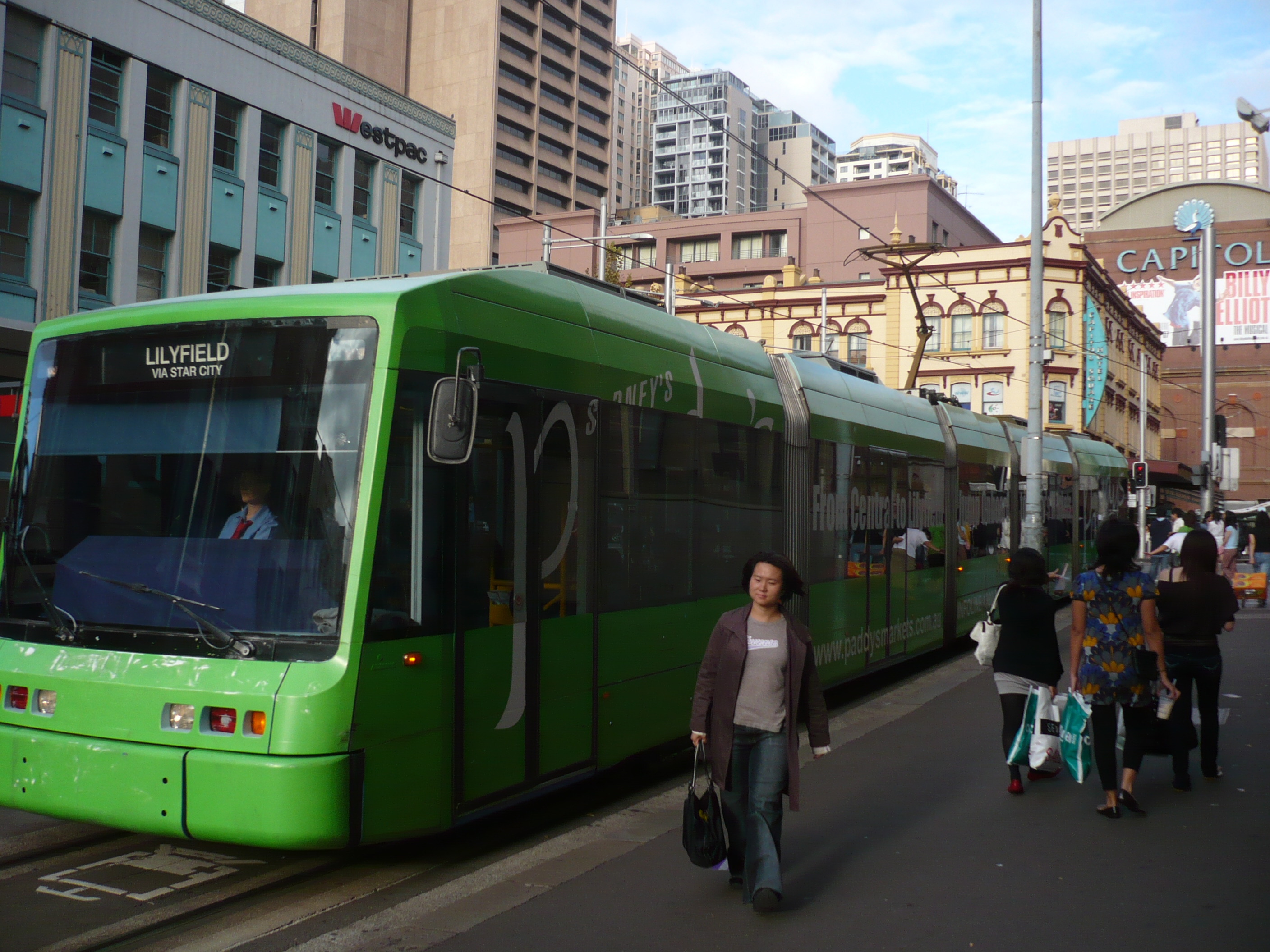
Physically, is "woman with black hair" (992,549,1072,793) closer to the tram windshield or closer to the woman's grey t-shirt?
the woman's grey t-shirt

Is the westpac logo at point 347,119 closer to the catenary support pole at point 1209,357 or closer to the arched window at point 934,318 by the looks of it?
the catenary support pole at point 1209,357

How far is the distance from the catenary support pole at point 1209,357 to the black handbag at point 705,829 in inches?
938

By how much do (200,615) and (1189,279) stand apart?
8385cm

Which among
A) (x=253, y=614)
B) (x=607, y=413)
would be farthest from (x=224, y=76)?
(x=253, y=614)

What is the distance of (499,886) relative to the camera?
18.6ft

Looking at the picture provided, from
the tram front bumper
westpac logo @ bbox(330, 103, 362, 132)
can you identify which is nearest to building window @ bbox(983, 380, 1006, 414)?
westpac logo @ bbox(330, 103, 362, 132)

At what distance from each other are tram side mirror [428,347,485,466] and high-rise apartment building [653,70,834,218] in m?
151

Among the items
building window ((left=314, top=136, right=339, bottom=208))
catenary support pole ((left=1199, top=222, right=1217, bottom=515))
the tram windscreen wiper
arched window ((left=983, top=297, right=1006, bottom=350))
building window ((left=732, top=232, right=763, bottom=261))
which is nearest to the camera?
the tram windscreen wiper

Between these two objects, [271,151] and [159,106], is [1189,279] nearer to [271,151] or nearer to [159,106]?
[271,151]

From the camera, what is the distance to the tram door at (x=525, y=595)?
19.8 ft

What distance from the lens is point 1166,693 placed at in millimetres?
7328

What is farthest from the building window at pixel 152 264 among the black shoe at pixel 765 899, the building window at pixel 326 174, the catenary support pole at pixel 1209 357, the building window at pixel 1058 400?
the building window at pixel 1058 400

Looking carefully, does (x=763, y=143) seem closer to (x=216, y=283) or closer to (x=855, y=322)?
(x=855, y=322)

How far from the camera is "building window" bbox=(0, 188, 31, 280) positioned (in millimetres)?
20297
